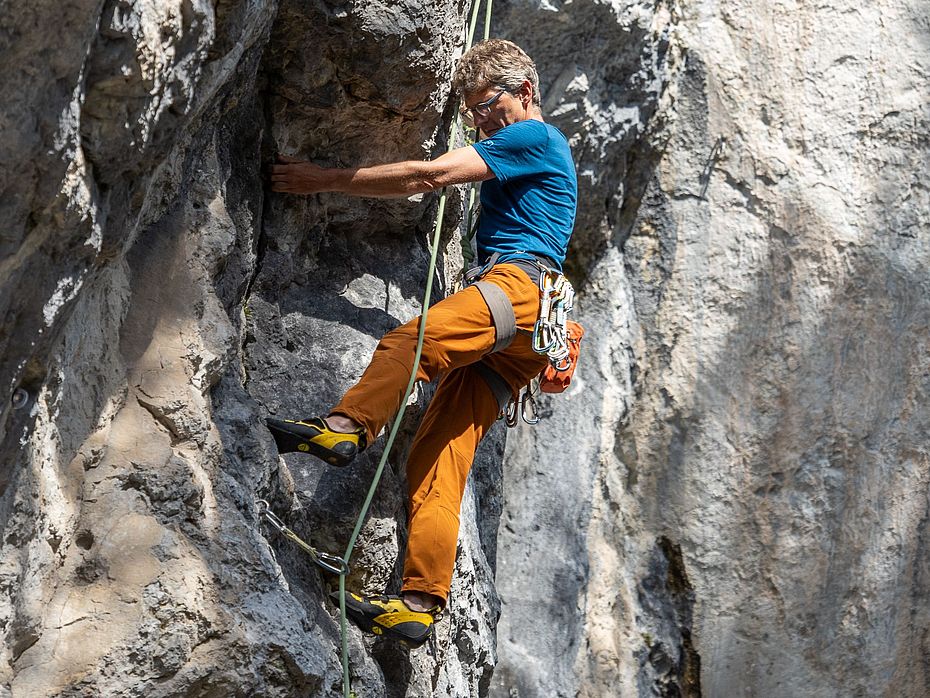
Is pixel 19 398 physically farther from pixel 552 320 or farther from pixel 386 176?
pixel 552 320

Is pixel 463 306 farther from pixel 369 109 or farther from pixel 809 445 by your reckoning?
pixel 809 445

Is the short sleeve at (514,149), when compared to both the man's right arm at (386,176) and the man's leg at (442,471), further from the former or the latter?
the man's leg at (442,471)

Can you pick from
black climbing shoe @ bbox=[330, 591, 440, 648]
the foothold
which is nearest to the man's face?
black climbing shoe @ bbox=[330, 591, 440, 648]

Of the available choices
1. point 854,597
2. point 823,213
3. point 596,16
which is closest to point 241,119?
point 596,16

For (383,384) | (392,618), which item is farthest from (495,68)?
(392,618)

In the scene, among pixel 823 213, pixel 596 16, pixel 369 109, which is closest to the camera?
pixel 369 109

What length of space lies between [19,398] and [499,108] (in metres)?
1.98

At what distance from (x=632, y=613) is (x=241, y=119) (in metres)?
3.15

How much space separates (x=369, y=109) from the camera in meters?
3.94

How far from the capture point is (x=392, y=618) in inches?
139

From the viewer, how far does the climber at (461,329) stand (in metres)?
3.51

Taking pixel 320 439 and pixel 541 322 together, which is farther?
pixel 541 322

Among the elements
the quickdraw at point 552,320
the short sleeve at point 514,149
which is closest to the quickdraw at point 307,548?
the quickdraw at point 552,320

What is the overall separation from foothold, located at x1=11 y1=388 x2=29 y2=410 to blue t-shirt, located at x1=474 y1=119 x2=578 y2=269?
1760 mm
